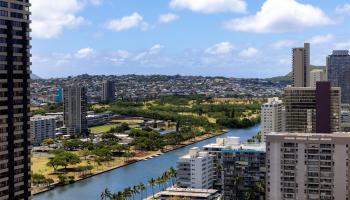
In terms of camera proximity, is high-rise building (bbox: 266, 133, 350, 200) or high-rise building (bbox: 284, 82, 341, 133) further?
high-rise building (bbox: 284, 82, 341, 133)

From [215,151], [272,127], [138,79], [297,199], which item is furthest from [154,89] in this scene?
[297,199]

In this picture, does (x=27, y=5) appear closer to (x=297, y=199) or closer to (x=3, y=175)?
(x=3, y=175)

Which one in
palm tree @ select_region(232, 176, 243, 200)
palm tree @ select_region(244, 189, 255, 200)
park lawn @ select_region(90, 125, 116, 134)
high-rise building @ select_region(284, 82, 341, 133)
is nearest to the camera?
palm tree @ select_region(244, 189, 255, 200)

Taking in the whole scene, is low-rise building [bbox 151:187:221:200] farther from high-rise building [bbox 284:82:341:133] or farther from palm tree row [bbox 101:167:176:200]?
high-rise building [bbox 284:82:341:133]

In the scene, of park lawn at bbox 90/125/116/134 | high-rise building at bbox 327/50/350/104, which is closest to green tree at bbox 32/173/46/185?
park lawn at bbox 90/125/116/134

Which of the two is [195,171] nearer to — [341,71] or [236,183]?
[236,183]

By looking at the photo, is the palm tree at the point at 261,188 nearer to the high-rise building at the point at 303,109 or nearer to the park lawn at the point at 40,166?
the high-rise building at the point at 303,109
